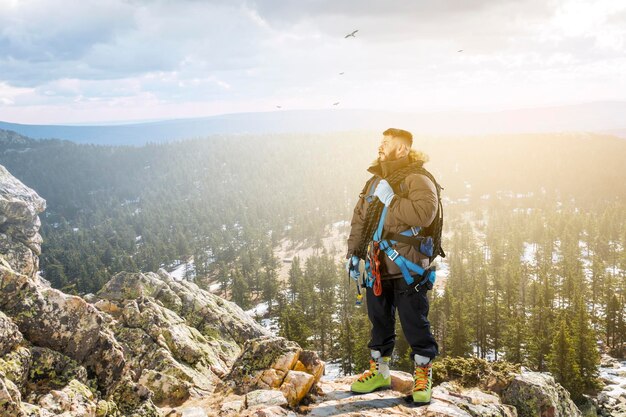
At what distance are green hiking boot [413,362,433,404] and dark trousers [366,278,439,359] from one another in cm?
36

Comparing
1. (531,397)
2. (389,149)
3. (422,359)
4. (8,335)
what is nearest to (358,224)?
(389,149)

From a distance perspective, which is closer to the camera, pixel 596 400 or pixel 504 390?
pixel 504 390

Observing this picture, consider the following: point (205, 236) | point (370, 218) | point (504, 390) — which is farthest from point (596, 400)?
point (205, 236)

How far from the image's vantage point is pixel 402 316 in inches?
328

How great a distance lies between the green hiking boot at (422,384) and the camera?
28.4 ft

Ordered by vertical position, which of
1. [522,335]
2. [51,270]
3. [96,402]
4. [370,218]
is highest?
[370,218]

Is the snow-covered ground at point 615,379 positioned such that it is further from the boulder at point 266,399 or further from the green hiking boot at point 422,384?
the boulder at point 266,399

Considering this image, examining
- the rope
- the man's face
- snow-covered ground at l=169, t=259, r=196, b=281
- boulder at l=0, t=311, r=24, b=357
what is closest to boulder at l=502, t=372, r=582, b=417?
the rope

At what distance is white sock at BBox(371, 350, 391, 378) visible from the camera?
9145mm

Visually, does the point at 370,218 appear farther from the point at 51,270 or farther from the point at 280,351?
the point at 51,270

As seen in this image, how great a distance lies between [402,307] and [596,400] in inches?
1930

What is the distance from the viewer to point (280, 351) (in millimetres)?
12461

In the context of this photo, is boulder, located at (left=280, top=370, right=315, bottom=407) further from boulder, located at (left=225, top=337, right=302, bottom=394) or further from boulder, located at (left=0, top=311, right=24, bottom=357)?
boulder, located at (left=0, top=311, right=24, bottom=357)

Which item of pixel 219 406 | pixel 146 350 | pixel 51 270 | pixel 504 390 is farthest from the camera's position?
pixel 51 270
